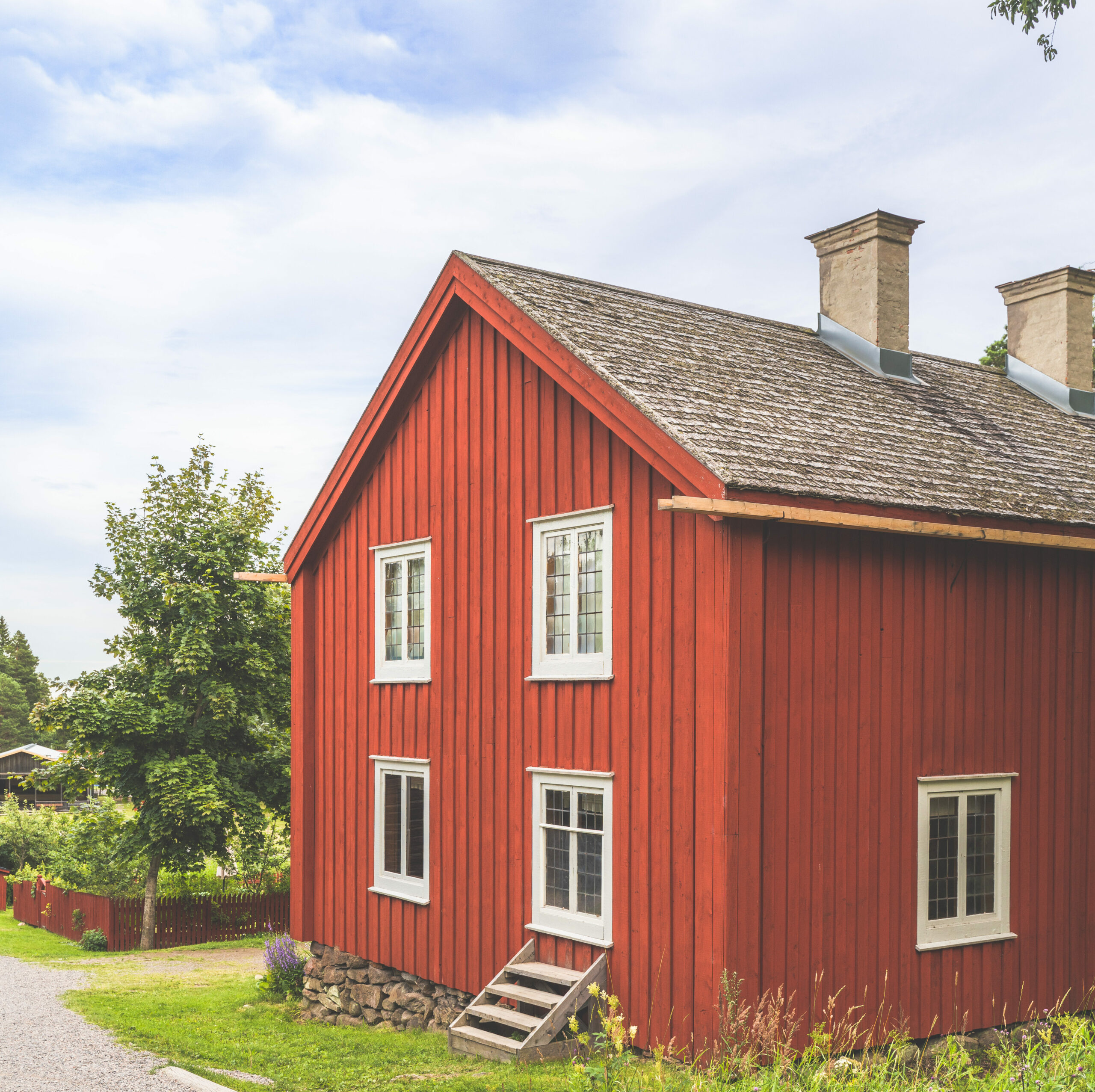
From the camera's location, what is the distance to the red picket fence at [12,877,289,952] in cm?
2738

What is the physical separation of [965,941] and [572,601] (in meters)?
4.93

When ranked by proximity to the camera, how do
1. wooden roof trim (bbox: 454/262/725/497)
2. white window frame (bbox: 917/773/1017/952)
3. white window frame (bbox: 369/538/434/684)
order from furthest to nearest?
white window frame (bbox: 369/538/434/684)
white window frame (bbox: 917/773/1017/952)
wooden roof trim (bbox: 454/262/725/497)

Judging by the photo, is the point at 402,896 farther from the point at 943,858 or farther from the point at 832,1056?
the point at 943,858

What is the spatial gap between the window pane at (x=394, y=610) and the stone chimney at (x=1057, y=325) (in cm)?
1032

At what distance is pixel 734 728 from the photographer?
9938mm

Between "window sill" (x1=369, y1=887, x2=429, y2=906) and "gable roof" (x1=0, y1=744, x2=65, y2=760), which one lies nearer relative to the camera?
"window sill" (x1=369, y1=887, x2=429, y2=906)

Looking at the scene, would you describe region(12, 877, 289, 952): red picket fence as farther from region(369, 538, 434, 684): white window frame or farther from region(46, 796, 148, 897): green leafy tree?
region(369, 538, 434, 684): white window frame

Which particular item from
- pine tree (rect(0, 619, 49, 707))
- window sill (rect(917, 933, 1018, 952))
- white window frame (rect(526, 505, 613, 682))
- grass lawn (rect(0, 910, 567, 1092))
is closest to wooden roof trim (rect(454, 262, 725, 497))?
white window frame (rect(526, 505, 613, 682))

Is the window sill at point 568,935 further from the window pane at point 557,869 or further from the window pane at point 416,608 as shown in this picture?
the window pane at point 416,608

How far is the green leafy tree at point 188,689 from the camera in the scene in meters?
25.6

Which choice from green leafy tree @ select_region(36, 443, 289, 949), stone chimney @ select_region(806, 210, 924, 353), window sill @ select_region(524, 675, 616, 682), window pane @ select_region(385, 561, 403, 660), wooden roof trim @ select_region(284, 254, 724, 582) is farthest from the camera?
green leafy tree @ select_region(36, 443, 289, 949)

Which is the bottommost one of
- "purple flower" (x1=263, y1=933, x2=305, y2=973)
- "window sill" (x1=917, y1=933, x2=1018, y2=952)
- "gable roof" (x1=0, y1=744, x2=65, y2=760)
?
"gable roof" (x1=0, y1=744, x2=65, y2=760)

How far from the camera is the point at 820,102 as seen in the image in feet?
51.9

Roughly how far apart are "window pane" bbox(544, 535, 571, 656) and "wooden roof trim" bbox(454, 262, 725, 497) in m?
1.51
